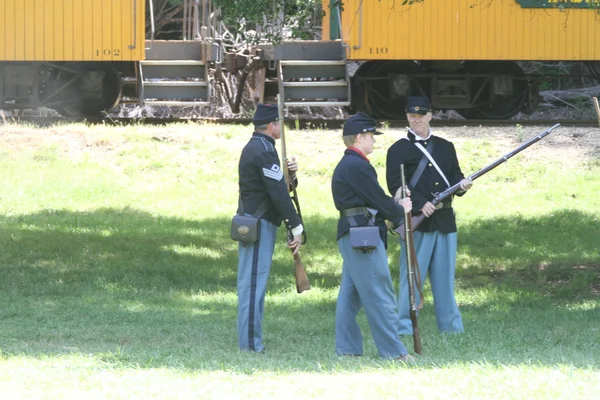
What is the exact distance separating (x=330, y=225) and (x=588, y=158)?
4.44 meters

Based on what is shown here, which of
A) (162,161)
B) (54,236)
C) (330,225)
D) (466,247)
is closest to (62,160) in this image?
(162,161)

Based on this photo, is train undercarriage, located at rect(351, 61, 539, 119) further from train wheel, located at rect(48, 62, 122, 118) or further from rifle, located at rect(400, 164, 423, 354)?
rifle, located at rect(400, 164, 423, 354)

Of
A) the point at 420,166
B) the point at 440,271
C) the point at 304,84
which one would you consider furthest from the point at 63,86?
the point at 440,271

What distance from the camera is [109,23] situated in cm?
1786

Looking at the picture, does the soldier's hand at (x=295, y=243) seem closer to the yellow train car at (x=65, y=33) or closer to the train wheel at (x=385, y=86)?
the yellow train car at (x=65, y=33)

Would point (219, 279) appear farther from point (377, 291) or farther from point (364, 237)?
point (364, 237)

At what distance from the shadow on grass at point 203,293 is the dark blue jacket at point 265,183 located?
954mm

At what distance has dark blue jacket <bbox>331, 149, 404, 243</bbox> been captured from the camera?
649 centimetres

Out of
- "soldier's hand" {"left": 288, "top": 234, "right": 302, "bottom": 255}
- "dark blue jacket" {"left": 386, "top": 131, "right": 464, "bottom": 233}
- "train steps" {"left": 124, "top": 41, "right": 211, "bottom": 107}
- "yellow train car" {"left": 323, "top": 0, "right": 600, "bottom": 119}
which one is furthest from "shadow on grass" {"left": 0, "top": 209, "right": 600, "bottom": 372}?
"yellow train car" {"left": 323, "top": 0, "right": 600, "bottom": 119}

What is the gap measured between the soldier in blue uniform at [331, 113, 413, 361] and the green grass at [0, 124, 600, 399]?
0.70 feet

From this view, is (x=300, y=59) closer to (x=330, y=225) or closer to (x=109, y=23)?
(x=109, y=23)

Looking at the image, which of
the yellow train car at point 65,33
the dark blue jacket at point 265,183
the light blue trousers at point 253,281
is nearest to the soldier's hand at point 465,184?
the dark blue jacket at point 265,183

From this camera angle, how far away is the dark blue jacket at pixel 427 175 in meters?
7.84

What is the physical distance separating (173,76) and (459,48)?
16.2ft
